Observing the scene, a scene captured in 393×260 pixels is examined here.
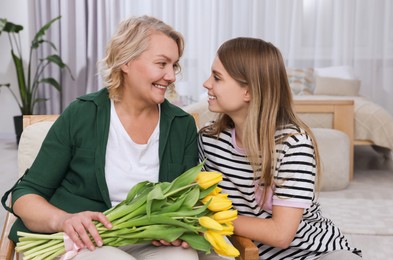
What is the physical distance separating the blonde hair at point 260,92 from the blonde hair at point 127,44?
0.21 m

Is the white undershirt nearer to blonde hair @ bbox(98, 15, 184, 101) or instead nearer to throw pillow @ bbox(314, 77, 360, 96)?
blonde hair @ bbox(98, 15, 184, 101)

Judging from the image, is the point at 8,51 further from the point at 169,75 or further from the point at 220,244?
the point at 220,244

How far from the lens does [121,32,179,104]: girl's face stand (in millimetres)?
1855

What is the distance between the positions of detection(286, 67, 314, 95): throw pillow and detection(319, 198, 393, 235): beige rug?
7.09ft

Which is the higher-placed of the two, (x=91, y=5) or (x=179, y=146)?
(x=91, y=5)

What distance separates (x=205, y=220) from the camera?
4.90 feet

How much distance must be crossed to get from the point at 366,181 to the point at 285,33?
8.60 feet

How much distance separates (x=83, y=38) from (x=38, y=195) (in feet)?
16.7

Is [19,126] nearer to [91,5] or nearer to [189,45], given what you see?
[91,5]

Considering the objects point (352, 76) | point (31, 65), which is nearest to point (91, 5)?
point (31, 65)

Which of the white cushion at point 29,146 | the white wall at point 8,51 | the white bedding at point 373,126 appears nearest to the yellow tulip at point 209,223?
the white cushion at point 29,146

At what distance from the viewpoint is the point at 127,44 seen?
6.21ft

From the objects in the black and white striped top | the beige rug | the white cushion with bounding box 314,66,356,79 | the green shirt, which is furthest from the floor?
the green shirt

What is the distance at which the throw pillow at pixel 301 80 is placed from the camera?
20.5ft
